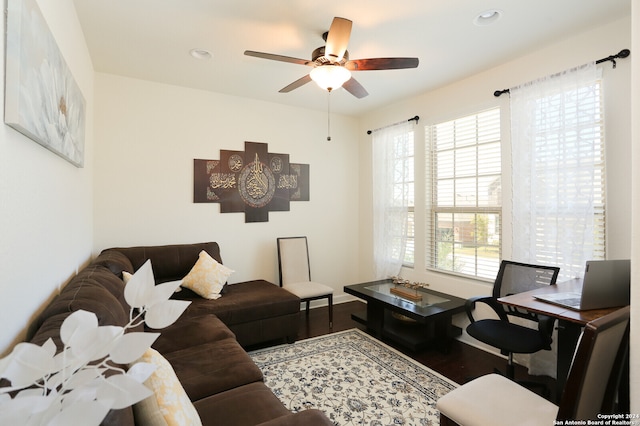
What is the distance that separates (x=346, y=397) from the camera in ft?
7.62

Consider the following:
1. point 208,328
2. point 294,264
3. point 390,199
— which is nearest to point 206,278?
point 208,328

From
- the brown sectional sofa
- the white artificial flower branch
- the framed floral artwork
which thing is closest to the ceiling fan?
the framed floral artwork

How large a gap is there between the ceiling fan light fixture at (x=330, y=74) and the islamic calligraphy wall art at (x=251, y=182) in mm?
1905

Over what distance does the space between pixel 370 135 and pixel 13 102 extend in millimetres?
4130

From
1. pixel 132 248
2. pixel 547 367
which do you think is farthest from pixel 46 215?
pixel 547 367

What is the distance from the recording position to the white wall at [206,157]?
3.28 m

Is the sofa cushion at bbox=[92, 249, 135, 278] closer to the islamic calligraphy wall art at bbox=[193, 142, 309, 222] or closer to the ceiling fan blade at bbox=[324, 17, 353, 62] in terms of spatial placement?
the islamic calligraphy wall art at bbox=[193, 142, 309, 222]

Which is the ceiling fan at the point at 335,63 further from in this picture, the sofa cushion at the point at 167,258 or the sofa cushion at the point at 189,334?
the sofa cushion at the point at 167,258

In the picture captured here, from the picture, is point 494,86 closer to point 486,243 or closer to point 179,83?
point 486,243

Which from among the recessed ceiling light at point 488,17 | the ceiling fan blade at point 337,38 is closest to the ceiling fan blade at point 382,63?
the ceiling fan blade at point 337,38

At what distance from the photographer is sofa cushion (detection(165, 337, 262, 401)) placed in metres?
1.65

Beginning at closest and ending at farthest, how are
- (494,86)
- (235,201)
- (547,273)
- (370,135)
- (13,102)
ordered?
(13,102), (547,273), (494,86), (235,201), (370,135)

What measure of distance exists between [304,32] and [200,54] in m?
1.05

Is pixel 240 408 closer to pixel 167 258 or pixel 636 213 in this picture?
pixel 636 213
